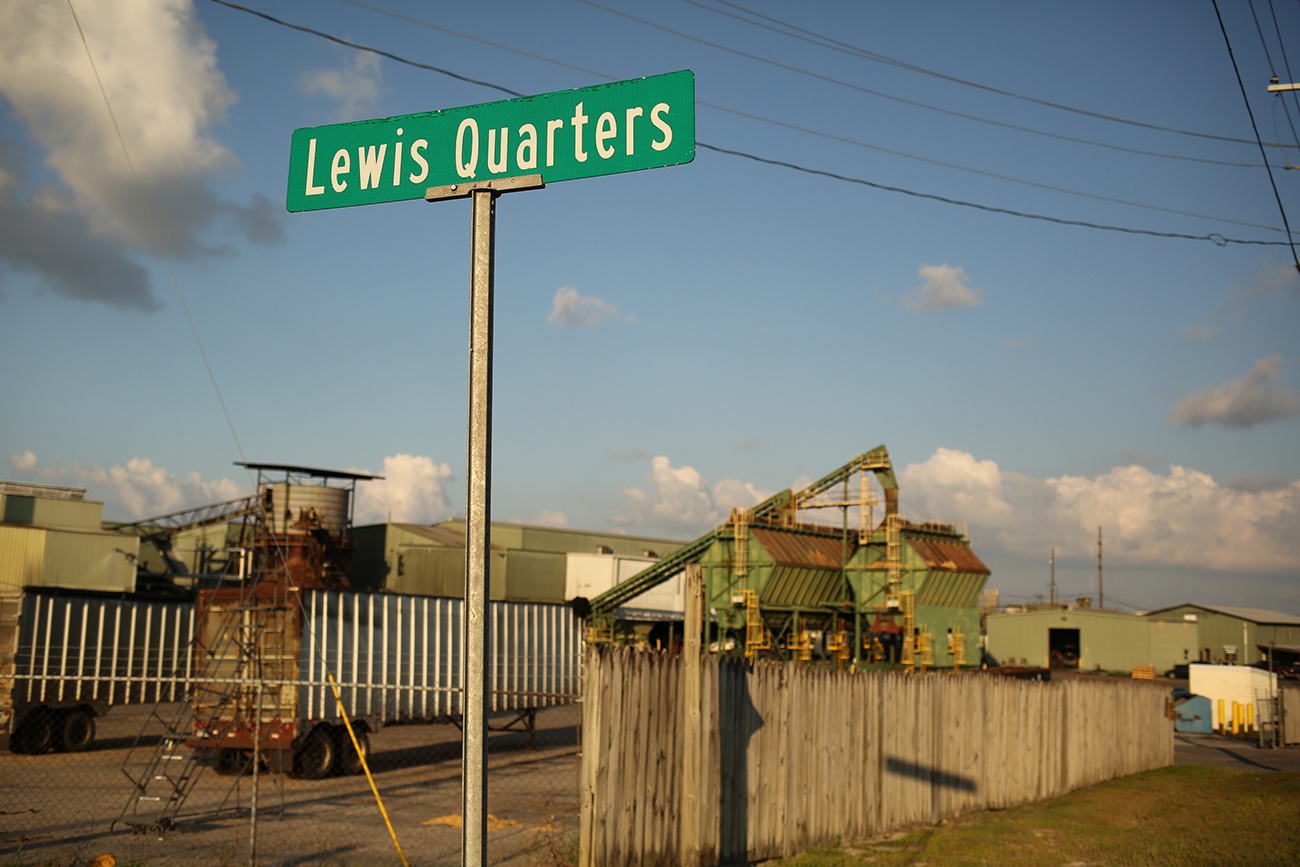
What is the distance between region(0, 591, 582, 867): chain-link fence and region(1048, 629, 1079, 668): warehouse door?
51.8 metres

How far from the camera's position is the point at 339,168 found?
4969mm

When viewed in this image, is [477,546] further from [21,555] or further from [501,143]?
[21,555]

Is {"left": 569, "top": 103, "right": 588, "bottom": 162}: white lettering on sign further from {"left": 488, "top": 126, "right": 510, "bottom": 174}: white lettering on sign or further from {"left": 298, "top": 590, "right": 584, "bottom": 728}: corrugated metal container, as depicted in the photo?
{"left": 298, "top": 590, "right": 584, "bottom": 728}: corrugated metal container

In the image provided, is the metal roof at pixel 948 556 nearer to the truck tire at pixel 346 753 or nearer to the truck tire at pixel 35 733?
the truck tire at pixel 346 753

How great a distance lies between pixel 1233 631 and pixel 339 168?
7597 cm

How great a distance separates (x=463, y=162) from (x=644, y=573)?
126ft

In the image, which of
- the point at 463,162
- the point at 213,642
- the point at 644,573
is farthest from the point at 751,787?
the point at 644,573

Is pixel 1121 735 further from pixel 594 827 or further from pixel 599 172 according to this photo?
pixel 599 172

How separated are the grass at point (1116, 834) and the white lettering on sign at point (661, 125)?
26.7ft

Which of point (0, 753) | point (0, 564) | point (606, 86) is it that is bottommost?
point (0, 753)

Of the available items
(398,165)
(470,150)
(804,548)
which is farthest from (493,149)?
(804,548)

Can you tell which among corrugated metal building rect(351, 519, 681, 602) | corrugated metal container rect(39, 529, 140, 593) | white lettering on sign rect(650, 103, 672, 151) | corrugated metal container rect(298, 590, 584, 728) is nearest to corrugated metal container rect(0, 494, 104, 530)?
corrugated metal container rect(39, 529, 140, 593)

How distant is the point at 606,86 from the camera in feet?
15.4

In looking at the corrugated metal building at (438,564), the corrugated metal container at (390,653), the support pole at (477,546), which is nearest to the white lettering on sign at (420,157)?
the support pole at (477,546)
